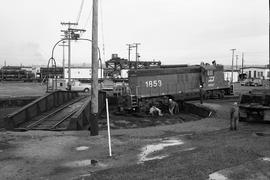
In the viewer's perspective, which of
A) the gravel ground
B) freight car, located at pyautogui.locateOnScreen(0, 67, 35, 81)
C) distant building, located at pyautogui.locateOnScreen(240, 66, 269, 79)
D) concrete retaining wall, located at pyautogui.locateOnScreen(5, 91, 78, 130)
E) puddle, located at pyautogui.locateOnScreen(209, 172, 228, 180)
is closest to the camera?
puddle, located at pyautogui.locateOnScreen(209, 172, 228, 180)

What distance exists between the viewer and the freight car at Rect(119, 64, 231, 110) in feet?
A: 98.0

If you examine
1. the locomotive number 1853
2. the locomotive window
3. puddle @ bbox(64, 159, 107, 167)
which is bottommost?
puddle @ bbox(64, 159, 107, 167)

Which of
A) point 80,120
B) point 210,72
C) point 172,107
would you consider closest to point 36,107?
point 80,120

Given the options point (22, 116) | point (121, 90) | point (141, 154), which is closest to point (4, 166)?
point (141, 154)

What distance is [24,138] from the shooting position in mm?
14680

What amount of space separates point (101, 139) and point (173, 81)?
18.9m

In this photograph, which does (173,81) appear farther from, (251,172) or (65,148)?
(251,172)

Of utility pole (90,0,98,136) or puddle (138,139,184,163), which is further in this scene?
utility pole (90,0,98,136)

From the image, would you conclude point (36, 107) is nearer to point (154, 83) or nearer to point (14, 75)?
point (154, 83)

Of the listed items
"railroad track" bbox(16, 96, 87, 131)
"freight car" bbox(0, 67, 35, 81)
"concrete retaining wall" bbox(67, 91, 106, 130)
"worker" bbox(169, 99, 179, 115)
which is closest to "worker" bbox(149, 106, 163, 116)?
"worker" bbox(169, 99, 179, 115)

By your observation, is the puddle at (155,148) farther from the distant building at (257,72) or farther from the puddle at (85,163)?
the distant building at (257,72)

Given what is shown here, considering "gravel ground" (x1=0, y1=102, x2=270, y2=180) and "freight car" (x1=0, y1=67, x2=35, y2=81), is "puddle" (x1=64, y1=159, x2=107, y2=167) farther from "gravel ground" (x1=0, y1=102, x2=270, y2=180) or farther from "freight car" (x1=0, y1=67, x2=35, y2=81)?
"freight car" (x1=0, y1=67, x2=35, y2=81)

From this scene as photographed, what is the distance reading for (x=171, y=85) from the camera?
32406 mm

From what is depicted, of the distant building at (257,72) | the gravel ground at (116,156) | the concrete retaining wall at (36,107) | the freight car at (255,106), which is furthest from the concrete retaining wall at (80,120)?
the distant building at (257,72)
